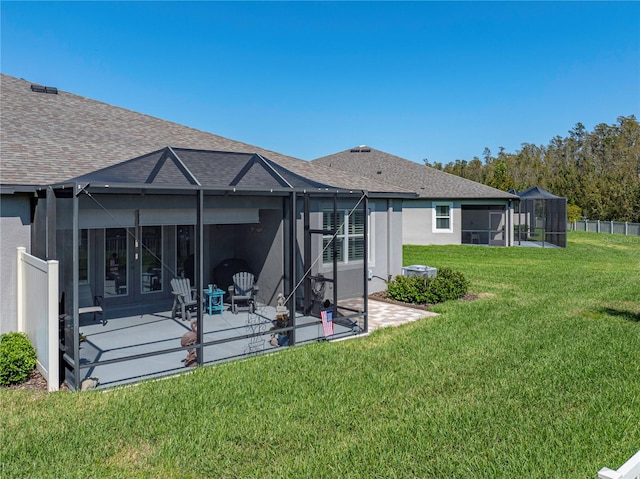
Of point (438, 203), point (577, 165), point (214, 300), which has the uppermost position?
point (577, 165)

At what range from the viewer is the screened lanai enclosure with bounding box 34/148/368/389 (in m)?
6.73

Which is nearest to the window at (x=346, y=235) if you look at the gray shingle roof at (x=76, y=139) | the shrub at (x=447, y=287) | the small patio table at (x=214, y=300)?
the gray shingle roof at (x=76, y=139)

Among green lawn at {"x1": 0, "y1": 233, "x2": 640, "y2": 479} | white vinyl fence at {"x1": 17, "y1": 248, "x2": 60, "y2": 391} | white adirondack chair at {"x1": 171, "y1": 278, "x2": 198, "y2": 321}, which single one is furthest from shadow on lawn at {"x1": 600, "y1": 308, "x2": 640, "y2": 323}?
white vinyl fence at {"x1": 17, "y1": 248, "x2": 60, "y2": 391}

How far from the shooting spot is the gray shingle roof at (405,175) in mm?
26406

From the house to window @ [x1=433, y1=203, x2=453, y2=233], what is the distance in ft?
43.8

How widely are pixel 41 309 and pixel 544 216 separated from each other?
1039 inches

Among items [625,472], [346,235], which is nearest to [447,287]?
[346,235]

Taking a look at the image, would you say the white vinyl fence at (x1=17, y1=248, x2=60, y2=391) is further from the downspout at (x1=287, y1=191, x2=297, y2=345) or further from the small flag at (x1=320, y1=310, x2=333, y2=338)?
the small flag at (x1=320, y1=310, x2=333, y2=338)

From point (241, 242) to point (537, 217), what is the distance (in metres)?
22.2

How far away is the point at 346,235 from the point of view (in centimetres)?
1241

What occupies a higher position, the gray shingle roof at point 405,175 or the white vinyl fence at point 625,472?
the gray shingle roof at point 405,175

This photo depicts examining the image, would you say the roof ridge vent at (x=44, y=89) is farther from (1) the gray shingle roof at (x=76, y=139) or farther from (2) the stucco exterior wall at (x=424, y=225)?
(2) the stucco exterior wall at (x=424, y=225)

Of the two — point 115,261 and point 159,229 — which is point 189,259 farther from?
point 115,261

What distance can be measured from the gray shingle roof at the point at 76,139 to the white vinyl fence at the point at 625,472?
8.10 metres
